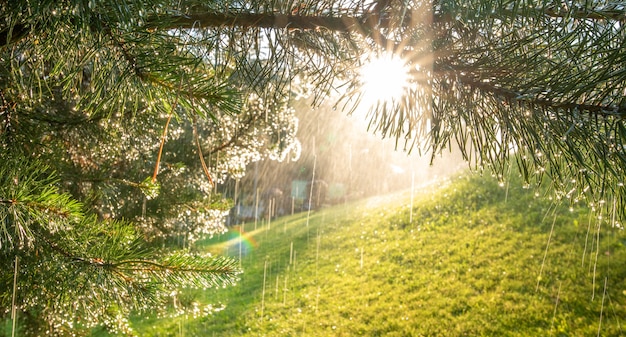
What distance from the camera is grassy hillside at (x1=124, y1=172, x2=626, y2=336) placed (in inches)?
260

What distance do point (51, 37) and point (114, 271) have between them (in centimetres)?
76

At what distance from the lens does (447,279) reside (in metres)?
8.05

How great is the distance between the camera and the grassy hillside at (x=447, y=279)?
21.6 ft

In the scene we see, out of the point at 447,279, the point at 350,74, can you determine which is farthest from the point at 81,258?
the point at 447,279

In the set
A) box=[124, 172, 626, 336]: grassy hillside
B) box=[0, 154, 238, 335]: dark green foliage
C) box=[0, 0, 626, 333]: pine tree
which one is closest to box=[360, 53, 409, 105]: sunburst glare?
box=[0, 0, 626, 333]: pine tree

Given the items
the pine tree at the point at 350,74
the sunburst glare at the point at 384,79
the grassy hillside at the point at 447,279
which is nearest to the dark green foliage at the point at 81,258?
the pine tree at the point at 350,74

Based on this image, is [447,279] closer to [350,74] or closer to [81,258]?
[350,74]

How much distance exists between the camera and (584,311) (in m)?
6.30

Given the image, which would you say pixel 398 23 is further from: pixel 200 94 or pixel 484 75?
pixel 200 94

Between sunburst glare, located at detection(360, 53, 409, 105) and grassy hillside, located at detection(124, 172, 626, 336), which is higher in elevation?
sunburst glare, located at detection(360, 53, 409, 105)

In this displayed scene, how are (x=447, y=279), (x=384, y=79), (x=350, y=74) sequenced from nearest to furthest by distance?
(x=384, y=79) → (x=350, y=74) → (x=447, y=279)

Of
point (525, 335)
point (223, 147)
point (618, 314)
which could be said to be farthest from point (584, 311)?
point (223, 147)

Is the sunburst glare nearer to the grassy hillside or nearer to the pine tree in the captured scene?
the pine tree

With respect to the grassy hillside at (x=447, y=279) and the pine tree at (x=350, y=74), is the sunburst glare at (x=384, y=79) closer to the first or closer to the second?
the pine tree at (x=350, y=74)
